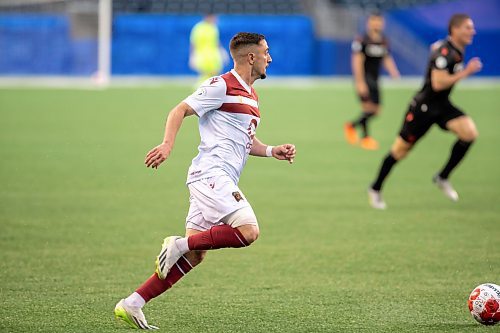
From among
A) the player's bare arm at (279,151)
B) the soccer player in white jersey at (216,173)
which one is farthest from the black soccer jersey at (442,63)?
the soccer player in white jersey at (216,173)

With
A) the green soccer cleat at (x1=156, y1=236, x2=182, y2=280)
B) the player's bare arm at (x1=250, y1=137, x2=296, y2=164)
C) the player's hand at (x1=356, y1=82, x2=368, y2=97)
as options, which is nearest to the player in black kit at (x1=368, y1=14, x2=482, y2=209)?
the player's bare arm at (x1=250, y1=137, x2=296, y2=164)

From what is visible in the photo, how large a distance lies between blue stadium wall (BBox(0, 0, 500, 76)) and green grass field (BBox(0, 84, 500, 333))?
11.7m

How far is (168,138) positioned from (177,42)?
31.2 metres

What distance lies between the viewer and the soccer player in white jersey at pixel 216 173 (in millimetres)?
6301

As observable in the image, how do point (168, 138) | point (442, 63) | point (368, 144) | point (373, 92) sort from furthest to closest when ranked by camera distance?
point (373, 92) < point (368, 144) < point (442, 63) < point (168, 138)

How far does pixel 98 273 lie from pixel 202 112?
7.67 ft

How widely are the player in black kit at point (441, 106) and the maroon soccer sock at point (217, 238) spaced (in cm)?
580

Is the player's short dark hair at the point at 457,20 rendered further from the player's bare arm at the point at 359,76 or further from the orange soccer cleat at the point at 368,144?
the player's bare arm at the point at 359,76

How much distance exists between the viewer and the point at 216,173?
6441 millimetres

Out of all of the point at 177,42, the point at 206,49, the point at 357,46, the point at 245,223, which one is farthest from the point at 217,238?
the point at 177,42

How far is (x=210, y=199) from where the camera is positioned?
20.9 ft

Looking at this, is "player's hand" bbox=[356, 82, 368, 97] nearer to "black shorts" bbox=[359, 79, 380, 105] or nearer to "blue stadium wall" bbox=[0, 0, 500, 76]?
"black shorts" bbox=[359, 79, 380, 105]

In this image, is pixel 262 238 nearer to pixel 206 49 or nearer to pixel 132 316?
pixel 132 316

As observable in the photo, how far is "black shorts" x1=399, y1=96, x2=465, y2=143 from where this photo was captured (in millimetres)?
11852
